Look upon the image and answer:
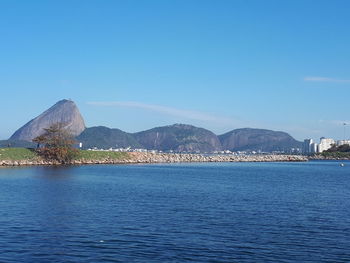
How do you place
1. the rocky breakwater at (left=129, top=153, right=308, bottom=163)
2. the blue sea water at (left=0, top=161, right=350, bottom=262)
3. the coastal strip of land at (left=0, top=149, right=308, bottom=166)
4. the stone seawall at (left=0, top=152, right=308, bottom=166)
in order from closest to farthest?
1. the blue sea water at (left=0, top=161, right=350, bottom=262)
2. the coastal strip of land at (left=0, top=149, right=308, bottom=166)
3. the stone seawall at (left=0, top=152, right=308, bottom=166)
4. the rocky breakwater at (left=129, top=153, right=308, bottom=163)

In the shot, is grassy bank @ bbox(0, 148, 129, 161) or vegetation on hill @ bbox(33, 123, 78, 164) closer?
grassy bank @ bbox(0, 148, 129, 161)

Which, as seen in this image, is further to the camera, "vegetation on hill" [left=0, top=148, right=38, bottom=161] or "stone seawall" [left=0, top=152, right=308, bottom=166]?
"stone seawall" [left=0, top=152, right=308, bottom=166]

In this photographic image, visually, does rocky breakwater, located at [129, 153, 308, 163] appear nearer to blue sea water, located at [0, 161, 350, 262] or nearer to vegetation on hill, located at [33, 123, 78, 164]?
vegetation on hill, located at [33, 123, 78, 164]

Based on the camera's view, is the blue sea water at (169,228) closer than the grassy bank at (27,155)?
Yes

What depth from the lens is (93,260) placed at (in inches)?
652

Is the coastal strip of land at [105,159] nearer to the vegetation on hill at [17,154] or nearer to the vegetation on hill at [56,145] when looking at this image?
the vegetation on hill at [17,154]

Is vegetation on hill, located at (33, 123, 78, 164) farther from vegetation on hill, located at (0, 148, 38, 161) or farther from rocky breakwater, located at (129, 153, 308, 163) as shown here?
rocky breakwater, located at (129, 153, 308, 163)

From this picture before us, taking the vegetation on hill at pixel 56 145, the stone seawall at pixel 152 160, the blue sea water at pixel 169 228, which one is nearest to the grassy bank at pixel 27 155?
the stone seawall at pixel 152 160

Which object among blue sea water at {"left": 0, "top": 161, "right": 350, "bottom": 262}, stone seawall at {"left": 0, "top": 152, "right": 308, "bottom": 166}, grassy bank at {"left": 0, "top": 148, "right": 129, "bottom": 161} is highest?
grassy bank at {"left": 0, "top": 148, "right": 129, "bottom": 161}

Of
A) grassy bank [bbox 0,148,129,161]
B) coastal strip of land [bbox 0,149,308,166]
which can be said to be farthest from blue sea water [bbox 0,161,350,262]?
grassy bank [bbox 0,148,129,161]

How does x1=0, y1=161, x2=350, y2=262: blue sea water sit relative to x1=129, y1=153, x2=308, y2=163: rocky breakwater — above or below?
below

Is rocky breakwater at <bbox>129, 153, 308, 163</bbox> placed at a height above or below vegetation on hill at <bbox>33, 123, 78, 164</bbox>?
below

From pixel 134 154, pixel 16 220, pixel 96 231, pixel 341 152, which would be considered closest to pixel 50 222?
pixel 16 220

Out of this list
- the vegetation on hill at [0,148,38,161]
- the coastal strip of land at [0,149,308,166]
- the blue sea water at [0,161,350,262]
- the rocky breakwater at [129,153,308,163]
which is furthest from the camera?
the rocky breakwater at [129,153,308,163]
